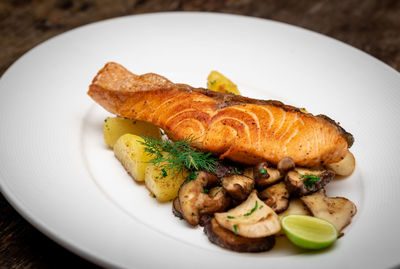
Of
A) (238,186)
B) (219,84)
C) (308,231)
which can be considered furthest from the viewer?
(219,84)

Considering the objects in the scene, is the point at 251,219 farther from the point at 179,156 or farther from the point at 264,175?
the point at 179,156

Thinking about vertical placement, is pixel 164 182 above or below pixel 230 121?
below

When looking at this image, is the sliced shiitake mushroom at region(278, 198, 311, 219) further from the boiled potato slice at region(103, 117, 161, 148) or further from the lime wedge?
the boiled potato slice at region(103, 117, 161, 148)

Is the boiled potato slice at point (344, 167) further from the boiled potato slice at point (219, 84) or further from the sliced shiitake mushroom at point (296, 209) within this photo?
the boiled potato slice at point (219, 84)

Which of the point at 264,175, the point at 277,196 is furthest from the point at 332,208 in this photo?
the point at 264,175

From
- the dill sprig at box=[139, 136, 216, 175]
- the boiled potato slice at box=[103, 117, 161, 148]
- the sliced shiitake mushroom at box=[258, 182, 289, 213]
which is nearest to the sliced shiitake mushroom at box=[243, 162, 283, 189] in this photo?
the sliced shiitake mushroom at box=[258, 182, 289, 213]
